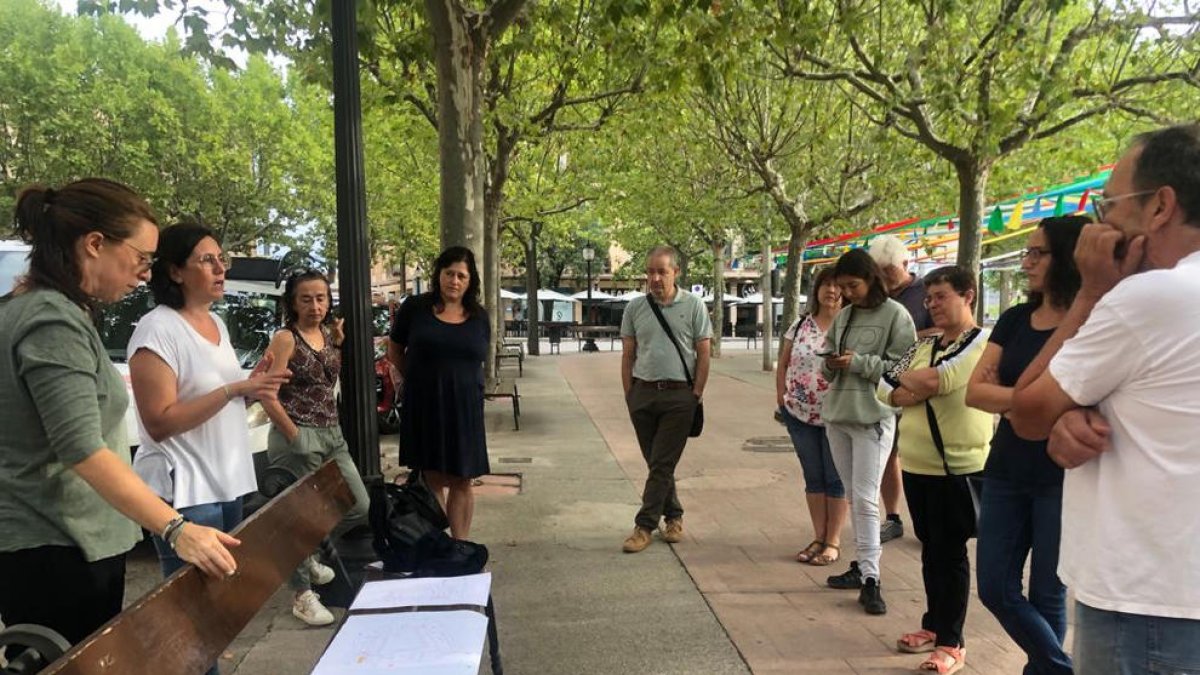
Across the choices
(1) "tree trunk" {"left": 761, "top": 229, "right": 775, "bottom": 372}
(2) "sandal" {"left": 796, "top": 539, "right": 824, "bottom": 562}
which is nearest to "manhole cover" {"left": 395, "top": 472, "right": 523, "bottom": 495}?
(2) "sandal" {"left": 796, "top": 539, "right": 824, "bottom": 562}

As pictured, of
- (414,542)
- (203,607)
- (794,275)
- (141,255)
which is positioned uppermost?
(794,275)

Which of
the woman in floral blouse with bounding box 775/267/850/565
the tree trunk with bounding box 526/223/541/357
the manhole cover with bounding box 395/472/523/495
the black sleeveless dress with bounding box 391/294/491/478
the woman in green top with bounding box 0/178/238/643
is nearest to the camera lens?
the woman in green top with bounding box 0/178/238/643

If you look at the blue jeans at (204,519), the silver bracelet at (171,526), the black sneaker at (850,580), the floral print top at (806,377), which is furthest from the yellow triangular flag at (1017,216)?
the silver bracelet at (171,526)

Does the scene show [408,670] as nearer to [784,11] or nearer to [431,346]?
[431,346]

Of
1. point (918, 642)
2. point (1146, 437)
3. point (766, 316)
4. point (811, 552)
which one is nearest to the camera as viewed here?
point (1146, 437)

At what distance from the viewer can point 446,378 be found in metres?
4.26

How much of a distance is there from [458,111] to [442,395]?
2.84 m

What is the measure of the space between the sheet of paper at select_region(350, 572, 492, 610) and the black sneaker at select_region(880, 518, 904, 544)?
330cm

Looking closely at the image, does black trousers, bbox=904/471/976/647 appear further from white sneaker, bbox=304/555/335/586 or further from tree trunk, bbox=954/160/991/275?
tree trunk, bbox=954/160/991/275

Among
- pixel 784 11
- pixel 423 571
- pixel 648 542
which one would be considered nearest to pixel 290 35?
pixel 784 11

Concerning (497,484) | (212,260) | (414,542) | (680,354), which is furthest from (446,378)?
(497,484)

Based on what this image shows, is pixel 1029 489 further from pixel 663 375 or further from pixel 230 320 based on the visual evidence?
pixel 230 320

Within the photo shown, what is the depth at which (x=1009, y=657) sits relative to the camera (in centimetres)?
346

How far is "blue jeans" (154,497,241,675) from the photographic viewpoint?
2527 mm
